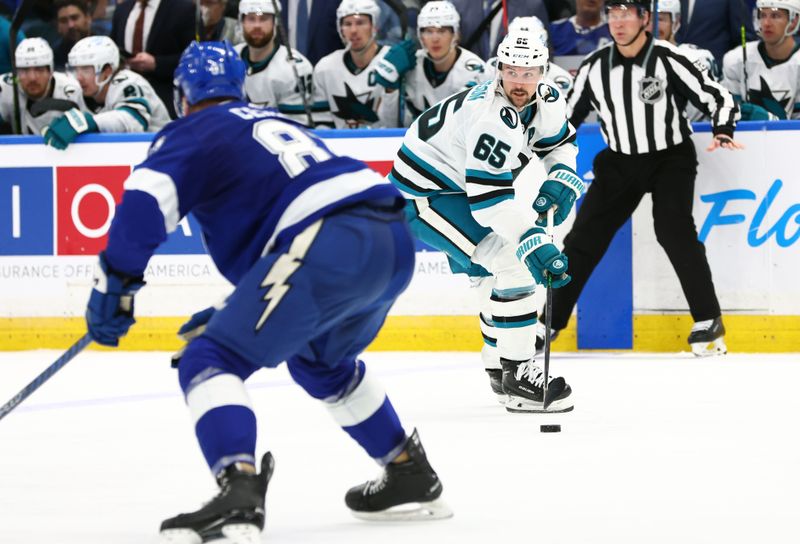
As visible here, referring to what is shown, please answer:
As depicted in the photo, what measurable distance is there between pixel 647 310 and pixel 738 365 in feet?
2.33

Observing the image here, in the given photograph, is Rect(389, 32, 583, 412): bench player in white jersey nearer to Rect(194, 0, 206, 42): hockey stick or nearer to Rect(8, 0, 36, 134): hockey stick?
Rect(194, 0, 206, 42): hockey stick

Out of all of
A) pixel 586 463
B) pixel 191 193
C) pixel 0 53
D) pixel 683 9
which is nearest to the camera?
pixel 191 193

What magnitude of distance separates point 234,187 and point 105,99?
16.8 ft

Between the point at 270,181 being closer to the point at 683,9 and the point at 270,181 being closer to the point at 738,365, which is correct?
the point at 738,365

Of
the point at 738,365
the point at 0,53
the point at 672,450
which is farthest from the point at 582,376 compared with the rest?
the point at 0,53

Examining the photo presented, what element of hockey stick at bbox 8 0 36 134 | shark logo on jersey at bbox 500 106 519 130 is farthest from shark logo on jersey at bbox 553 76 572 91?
hockey stick at bbox 8 0 36 134

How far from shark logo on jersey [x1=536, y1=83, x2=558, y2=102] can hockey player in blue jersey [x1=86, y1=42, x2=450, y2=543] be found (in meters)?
2.11

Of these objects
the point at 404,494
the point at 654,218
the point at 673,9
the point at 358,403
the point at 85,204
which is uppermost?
the point at 673,9

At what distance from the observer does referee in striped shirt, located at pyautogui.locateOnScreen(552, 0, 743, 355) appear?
658 centimetres

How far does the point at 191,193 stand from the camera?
9.34 ft

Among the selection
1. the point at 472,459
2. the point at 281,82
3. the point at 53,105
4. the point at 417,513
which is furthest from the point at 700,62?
the point at 417,513

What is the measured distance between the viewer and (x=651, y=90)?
22.0 ft

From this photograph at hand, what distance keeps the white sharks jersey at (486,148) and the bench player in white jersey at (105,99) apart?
8.36ft

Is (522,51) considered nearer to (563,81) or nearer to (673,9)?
(563,81)
